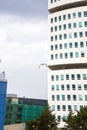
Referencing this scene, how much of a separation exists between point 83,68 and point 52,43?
9902 mm

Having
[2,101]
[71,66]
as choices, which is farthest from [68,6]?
[2,101]

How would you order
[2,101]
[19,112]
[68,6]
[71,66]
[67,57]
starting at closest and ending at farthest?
[2,101] < [67,57] < [71,66] < [68,6] < [19,112]

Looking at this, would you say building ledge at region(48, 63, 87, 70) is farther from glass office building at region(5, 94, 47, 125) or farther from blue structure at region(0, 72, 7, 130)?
blue structure at region(0, 72, 7, 130)

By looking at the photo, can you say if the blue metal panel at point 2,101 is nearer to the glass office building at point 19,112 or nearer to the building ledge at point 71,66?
the building ledge at point 71,66

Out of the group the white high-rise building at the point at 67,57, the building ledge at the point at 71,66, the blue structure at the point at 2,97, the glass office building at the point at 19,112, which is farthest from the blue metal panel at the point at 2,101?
the glass office building at the point at 19,112

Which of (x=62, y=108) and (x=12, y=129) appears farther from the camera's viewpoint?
(x=62, y=108)

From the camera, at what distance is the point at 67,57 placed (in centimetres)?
5666

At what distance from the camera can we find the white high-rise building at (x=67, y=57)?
53.6 metres

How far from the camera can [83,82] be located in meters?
53.9

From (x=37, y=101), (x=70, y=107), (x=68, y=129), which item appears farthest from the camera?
(x=37, y=101)

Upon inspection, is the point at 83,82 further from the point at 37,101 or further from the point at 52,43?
the point at 37,101

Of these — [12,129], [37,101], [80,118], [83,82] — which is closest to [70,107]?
[83,82]

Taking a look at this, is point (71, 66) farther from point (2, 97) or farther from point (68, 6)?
point (2, 97)

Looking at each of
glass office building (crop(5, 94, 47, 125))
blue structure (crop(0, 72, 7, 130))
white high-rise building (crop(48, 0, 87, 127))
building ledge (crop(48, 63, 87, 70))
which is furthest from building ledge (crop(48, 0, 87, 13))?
blue structure (crop(0, 72, 7, 130))
